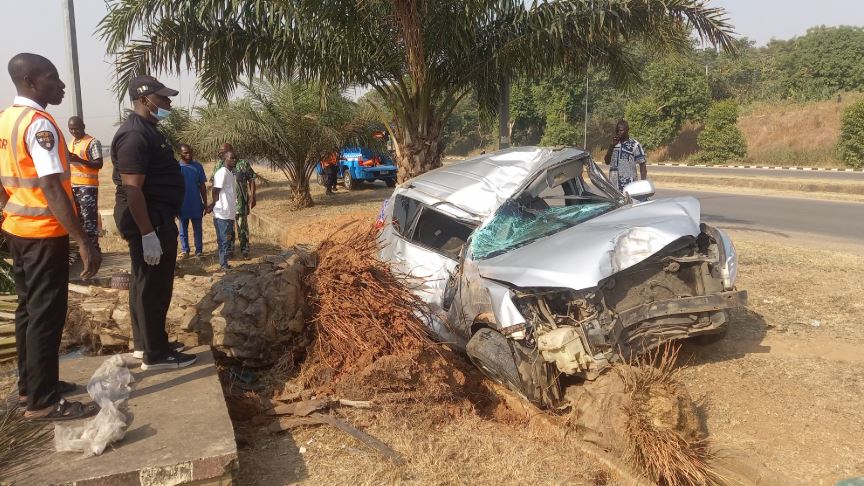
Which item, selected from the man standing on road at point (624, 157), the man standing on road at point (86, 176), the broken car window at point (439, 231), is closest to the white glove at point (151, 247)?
the broken car window at point (439, 231)

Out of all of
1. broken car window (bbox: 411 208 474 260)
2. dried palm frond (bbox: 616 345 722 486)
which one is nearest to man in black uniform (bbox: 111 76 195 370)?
broken car window (bbox: 411 208 474 260)

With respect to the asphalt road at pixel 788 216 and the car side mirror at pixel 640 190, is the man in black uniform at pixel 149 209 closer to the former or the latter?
the car side mirror at pixel 640 190

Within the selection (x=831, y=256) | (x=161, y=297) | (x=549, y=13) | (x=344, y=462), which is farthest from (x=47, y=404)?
(x=831, y=256)

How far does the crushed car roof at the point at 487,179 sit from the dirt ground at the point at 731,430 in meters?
1.72

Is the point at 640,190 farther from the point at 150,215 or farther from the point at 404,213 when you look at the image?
the point at 150,215

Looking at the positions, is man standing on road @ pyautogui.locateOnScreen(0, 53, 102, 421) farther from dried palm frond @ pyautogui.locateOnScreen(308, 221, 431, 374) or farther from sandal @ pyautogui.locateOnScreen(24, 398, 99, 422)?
dried palm frond @ pyautogui.locateOnScreen(308, 221, 431, 374)

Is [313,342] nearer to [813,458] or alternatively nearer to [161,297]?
[161,297]

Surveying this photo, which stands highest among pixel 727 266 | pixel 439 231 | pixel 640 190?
pixel 640 190

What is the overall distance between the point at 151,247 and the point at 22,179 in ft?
2.41

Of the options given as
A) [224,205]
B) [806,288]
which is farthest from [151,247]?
[806,288]

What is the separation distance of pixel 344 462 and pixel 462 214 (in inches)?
92.7

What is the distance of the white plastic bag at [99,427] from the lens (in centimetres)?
297

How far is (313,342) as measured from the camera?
4.43 meters

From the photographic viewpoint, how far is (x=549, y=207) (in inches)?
220
